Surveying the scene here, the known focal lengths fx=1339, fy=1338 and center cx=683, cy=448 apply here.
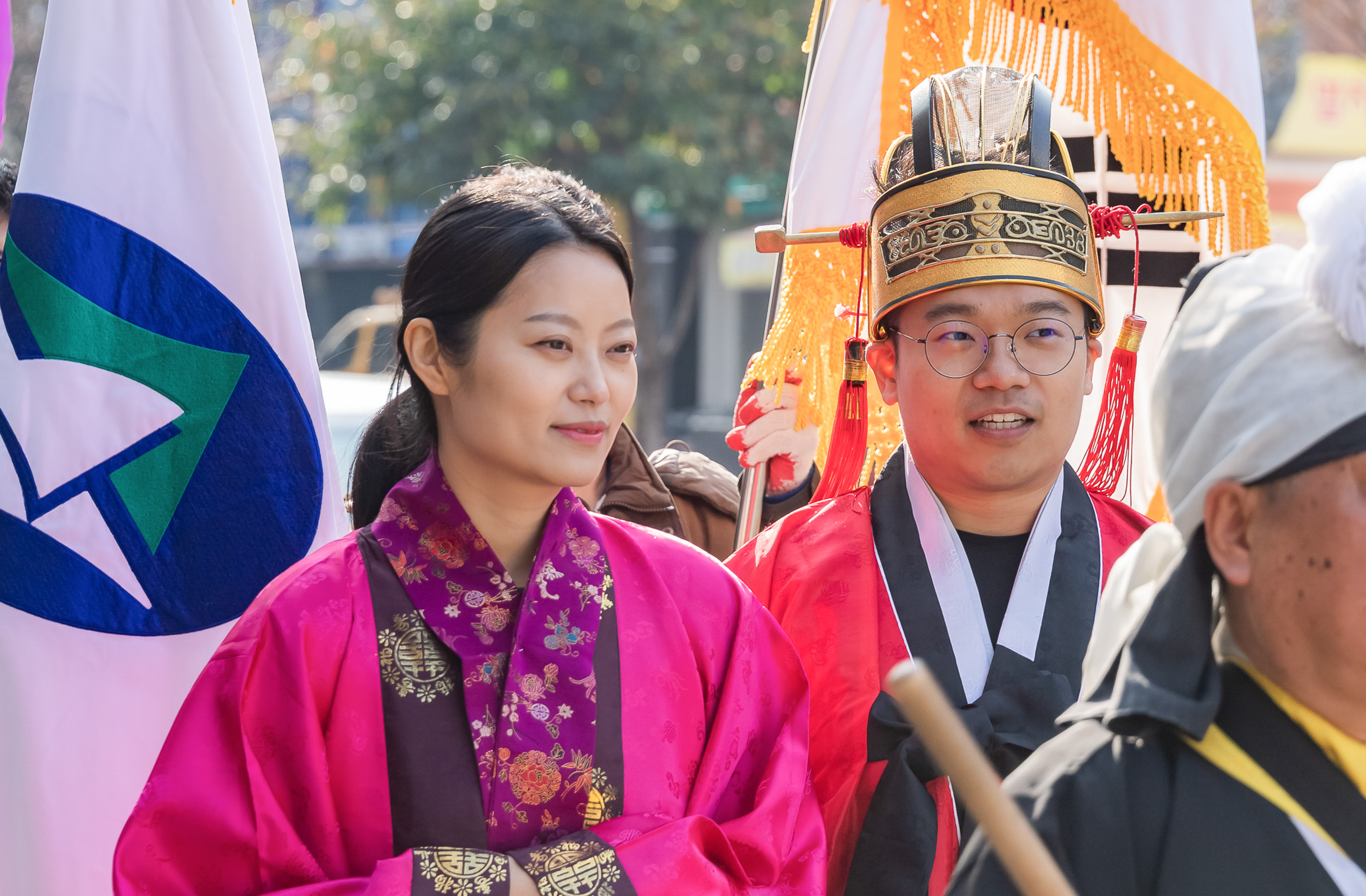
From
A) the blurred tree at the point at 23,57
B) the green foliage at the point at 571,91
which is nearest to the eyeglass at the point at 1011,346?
the green foliage at the point at 571,91

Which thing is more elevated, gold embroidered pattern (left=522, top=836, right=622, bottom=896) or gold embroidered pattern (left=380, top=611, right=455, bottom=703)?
gold embroidered pattern (left=380, top=611, right=455, bottom=703)

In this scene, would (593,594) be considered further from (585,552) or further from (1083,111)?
(1083,111)

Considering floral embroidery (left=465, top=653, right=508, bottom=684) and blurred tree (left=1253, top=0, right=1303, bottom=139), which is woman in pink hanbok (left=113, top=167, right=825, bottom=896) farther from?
blurred tree (left=1253, top=0, right=1303, bottom=139)

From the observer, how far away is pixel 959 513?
2.07 meters

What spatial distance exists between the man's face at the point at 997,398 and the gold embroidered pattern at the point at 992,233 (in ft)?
0.17

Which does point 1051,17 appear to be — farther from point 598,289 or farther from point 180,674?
point 180,674

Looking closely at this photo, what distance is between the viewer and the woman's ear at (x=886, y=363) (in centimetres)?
211

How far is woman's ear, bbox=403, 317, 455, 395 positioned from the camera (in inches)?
72.6

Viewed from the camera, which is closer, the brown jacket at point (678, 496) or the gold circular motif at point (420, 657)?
the gold circular motif at point (420, 657)

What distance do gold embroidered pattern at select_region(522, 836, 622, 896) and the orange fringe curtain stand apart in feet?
3.51

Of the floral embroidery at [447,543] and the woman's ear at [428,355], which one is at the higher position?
the woman's ear at [428,355]

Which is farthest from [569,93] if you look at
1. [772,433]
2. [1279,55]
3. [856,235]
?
[1279,55]

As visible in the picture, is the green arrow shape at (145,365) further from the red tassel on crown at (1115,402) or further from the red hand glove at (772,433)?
the red tassel on crown at (1115,402)

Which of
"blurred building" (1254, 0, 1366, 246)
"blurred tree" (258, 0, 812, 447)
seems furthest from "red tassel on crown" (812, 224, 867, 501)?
"blurred building" (1254, 0, 1366, 246)
